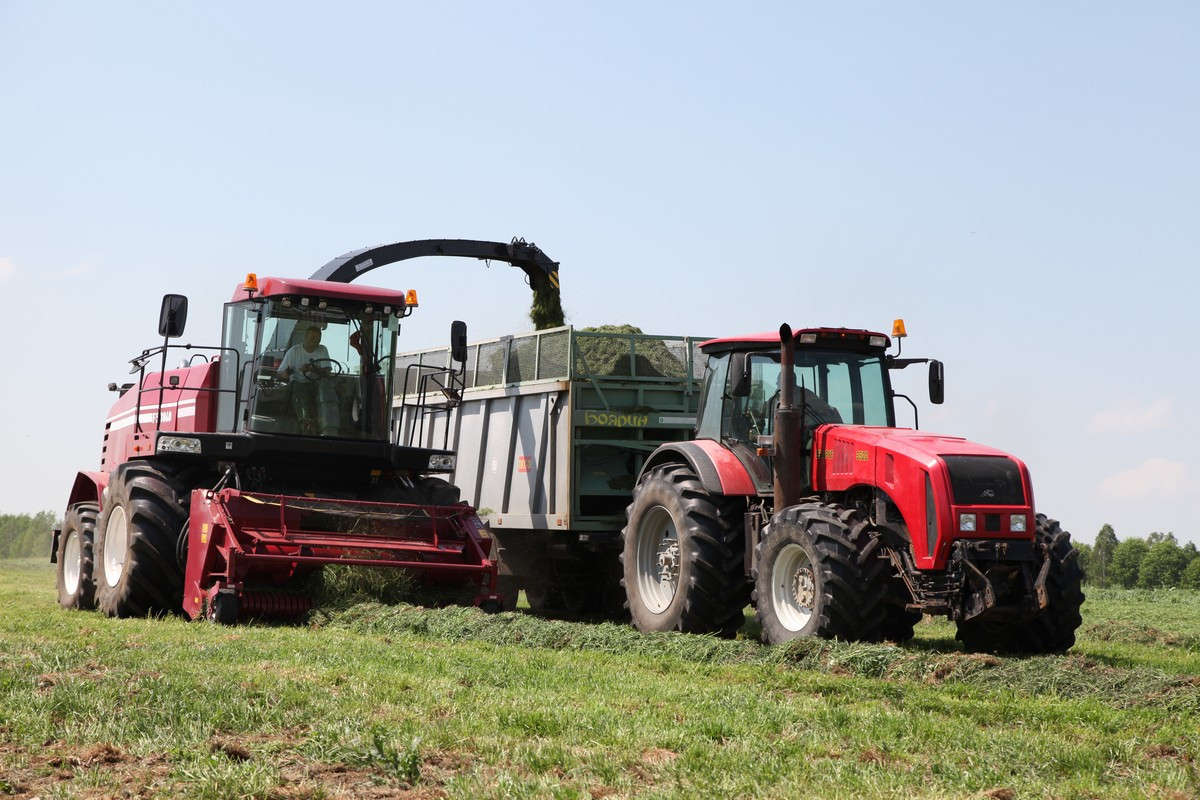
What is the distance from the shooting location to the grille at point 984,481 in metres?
9.32

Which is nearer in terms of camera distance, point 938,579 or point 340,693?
point 340,693

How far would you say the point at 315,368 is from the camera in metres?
13.2

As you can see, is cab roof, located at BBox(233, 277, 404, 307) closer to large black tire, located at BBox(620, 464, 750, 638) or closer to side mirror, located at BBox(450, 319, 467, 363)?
side mirror, located at BBox(450, 319, 467, 363)

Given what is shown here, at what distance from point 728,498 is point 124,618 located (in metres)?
5.81

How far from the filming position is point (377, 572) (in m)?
12.0

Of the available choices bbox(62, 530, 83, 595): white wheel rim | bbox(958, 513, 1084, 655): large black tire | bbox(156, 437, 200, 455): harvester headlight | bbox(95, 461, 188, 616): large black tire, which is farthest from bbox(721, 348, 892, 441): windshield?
bbox(62, 530, 83, 595): white wheel rim

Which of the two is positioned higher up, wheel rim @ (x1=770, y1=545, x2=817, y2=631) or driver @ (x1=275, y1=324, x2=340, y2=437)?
driver @ (x1=275, y1=324, x2=340, y2=437)

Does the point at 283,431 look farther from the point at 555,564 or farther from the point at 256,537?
the point at 555,564

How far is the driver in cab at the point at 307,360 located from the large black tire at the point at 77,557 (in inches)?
122

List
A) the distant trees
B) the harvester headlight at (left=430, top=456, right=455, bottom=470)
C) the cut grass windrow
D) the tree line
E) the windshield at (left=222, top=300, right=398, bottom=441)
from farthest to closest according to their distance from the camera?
the distant trees, the tree line, the harvester headlight at (left=430, top=456, right=455, bottom=470), the windshield at (left=222, top=300, right=398, bottom=441), the cut grass windrow

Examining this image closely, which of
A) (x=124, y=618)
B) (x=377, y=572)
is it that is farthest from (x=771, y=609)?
(x=124, y=618)

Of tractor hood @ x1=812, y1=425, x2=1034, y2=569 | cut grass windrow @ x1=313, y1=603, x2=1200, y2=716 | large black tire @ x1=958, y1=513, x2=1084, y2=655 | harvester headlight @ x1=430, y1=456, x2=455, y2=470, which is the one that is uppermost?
harvester headlight @ x1=430, y1=456, x2=455, y2=470

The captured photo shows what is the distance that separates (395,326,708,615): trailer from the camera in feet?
44.7

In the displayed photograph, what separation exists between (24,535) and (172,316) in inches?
1611
